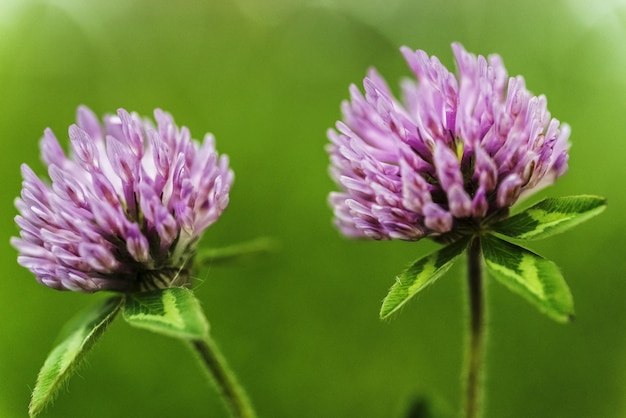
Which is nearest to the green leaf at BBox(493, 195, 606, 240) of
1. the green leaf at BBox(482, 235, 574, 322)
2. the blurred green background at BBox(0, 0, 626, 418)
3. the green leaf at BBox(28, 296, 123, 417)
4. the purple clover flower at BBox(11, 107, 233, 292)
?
the green leaf at BBox(482, 235, 574, 322)

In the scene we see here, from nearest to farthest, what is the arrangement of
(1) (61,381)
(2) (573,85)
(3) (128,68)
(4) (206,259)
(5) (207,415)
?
(1) (61,381) → (4) (206,259) → (5) (207,415) → (2) (573,85) → (3) (128,68)

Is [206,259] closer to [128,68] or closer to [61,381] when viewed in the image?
[61,381]

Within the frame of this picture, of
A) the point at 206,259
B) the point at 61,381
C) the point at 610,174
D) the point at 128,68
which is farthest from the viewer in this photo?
the point at 128,68

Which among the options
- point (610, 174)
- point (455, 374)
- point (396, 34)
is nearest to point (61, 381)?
point (455, 374)

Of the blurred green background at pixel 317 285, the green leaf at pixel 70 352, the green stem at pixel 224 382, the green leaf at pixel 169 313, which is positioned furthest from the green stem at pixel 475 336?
the blurred green background at pixel 317 285

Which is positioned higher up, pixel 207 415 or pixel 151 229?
pixel 151 229

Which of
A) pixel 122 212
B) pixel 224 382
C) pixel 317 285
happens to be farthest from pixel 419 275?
pixel 317 285
